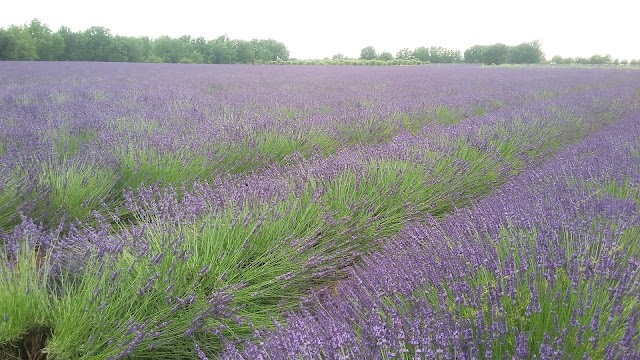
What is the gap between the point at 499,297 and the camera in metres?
1.33

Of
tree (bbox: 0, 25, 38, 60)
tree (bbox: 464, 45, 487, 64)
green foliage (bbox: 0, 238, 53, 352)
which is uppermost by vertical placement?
tree (bbox: 464, 45, 487, 64)

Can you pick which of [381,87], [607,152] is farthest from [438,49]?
[607,152]

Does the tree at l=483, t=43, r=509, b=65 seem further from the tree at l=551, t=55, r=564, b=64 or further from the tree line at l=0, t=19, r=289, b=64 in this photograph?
the tree line at l=0, t=19, r=289, b=64

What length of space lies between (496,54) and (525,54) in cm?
444

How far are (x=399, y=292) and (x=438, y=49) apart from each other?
69.3 meters

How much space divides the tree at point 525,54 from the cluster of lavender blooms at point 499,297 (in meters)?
65.0

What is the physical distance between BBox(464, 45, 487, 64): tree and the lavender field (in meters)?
63.3

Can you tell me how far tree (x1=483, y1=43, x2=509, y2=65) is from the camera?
58.7 meters

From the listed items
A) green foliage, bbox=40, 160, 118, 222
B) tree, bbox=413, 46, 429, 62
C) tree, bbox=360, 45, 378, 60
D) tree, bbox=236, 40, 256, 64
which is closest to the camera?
green foliage, bbox=40, 160, 118, 222

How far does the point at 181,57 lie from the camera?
3903cm

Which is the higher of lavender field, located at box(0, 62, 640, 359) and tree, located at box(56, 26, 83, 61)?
tree, located at box(56, 26, 83, 61)

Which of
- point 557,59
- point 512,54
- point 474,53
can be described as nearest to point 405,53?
point 474,53

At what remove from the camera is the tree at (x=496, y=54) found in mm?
58719

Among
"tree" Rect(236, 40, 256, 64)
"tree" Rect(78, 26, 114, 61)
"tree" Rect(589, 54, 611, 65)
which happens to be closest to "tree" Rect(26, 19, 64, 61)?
"tree" Rect(78, 26, 114, 61)
